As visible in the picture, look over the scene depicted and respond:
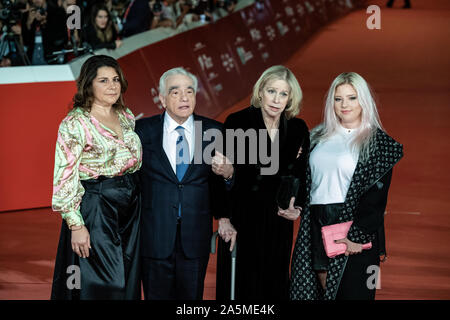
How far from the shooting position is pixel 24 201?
23.8 ft

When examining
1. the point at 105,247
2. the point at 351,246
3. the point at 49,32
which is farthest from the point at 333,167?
the point at 49,32

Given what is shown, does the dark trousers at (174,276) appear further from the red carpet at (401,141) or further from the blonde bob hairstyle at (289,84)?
the red carpet at (401,141)

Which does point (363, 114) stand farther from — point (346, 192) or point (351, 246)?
point (351, 246)

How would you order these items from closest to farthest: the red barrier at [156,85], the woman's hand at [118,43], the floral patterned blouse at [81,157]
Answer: the floral patterned blouse at [81,157]
the red barrier at [156,85]
the woman's hand at [118,43]

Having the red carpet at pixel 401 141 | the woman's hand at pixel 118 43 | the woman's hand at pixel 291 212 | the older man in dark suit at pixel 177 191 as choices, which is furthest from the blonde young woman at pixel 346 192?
the woman's hand at pixel 118 43

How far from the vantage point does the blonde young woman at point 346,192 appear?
3857mm

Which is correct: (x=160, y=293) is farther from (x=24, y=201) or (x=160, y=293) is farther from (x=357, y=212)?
(x=24, y=201)

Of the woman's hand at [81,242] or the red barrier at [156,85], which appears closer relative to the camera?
the woman's hand at [81,242]

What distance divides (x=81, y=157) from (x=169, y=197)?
0.53m

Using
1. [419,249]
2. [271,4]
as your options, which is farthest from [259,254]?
[271,4]

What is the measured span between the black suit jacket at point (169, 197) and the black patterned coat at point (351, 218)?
55 cm

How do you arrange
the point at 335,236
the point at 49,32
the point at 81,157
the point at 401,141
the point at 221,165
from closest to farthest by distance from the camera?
the point at 81,157 → the point at 221,165 → the point at 335,236 → the point at 49,32 → the point at 401,141

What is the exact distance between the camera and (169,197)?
12.6ft

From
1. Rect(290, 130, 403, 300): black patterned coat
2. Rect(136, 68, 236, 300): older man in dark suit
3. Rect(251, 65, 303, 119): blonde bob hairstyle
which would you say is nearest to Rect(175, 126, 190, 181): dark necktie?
Rect(136, 68, 236, 300): older man in dark suit
